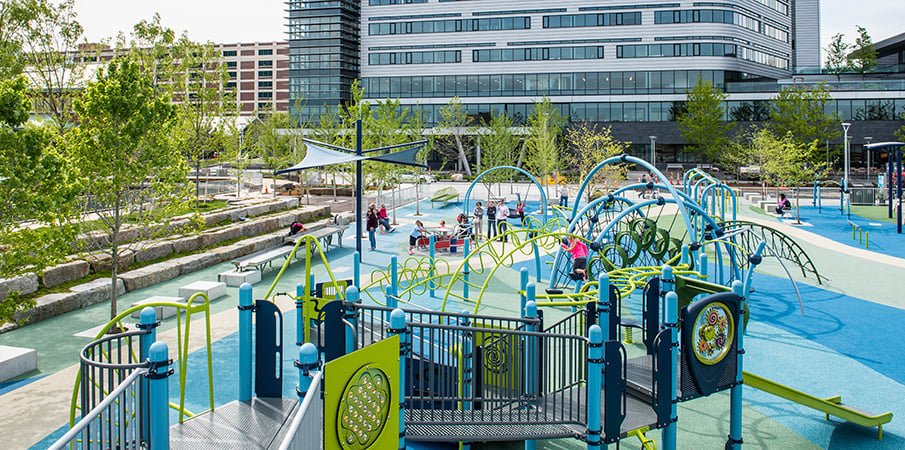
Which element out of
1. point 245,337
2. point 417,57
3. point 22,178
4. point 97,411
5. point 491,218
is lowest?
point 245,337

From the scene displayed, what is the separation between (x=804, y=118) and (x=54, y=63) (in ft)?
195

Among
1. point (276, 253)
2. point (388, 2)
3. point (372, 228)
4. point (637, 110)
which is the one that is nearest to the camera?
point (276, 253)

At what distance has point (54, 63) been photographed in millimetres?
18609

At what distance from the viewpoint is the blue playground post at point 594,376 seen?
5.88 metres

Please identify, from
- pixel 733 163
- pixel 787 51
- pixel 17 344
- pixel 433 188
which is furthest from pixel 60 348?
pixel 787 51

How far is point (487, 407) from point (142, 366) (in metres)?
4.02

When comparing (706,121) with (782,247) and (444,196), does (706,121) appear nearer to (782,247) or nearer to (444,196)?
(444,196)

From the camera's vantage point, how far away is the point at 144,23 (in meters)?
25.9

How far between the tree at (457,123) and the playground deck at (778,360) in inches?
1443

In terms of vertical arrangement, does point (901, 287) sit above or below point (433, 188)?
Answer: below

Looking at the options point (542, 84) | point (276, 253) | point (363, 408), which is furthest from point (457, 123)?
point (363, 408)

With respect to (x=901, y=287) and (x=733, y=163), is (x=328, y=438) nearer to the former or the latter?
(x=901, y=287)

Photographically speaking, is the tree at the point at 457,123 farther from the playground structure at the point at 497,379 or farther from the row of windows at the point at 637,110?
the playground structure at the point at 497,379

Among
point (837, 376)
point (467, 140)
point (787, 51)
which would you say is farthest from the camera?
point (787, 51)
